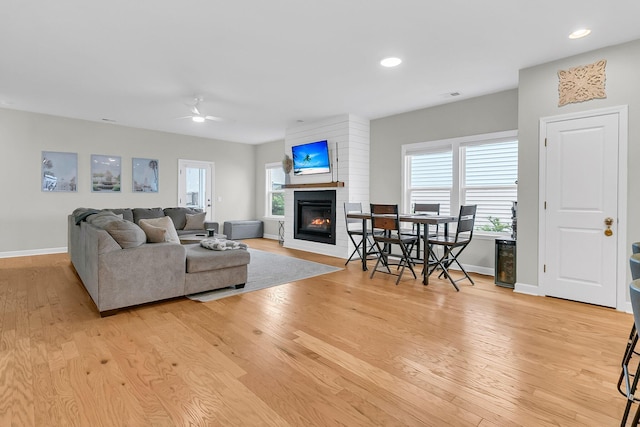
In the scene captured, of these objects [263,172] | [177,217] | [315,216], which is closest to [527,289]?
[315,216]

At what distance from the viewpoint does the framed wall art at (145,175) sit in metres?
6.92

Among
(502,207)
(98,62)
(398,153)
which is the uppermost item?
(98,62)

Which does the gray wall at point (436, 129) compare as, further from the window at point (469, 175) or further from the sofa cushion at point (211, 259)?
the sofa cushion at point (211, 259)

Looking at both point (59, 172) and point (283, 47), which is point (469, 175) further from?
point (59, 172)

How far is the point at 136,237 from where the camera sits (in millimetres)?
3088

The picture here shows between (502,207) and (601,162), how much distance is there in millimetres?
1432

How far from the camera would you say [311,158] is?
6371mm

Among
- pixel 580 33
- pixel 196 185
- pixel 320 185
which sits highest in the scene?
pixel 580 33

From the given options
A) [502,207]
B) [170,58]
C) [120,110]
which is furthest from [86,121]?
[502,207]

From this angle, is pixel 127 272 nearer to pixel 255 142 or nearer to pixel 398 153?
pixel 398 153

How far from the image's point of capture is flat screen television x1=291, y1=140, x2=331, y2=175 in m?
6.08

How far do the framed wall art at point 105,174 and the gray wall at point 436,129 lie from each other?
204 inches

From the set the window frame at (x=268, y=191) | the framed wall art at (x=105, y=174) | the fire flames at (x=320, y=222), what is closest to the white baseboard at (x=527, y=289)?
the fire flames at (x=320, y=222)

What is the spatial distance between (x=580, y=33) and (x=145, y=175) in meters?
7.44
